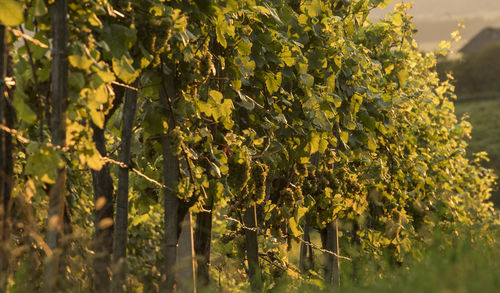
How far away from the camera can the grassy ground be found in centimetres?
3883

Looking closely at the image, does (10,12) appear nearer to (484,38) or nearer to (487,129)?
(487,129)

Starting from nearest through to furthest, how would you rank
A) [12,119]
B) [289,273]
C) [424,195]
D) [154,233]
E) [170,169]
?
[12,119]
[170,169]
[289,273]
[424,195]
[154,233]

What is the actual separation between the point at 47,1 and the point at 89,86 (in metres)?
0.50

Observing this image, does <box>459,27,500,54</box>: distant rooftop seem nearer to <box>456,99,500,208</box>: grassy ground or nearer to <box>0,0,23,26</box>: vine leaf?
<box>456,99,500,208</box>: grassy ground

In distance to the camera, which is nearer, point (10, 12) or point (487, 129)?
point (10, 12)

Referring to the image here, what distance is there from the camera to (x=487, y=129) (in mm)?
46719

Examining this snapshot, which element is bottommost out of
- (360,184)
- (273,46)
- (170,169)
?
(170,169)

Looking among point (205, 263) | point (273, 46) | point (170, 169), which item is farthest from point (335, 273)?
point (170, 169)

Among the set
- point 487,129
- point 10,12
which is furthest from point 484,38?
point 10,12

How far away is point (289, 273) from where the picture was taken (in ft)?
20.2

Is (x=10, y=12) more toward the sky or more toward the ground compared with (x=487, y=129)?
more toward the ground

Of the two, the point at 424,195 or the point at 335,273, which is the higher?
the point at 424,195

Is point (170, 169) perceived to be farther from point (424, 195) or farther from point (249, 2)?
point (424, 195)

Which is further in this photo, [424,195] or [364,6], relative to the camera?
[424,195]
